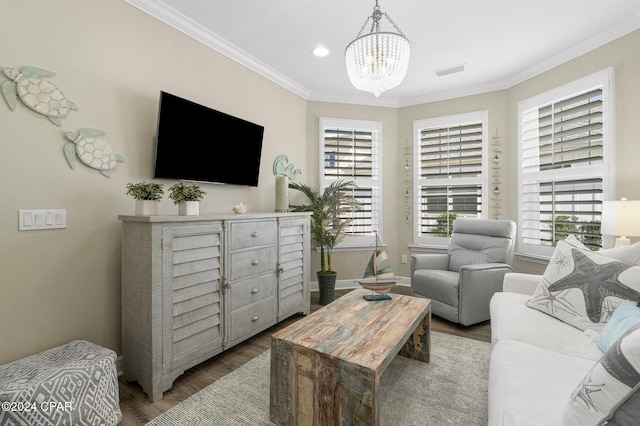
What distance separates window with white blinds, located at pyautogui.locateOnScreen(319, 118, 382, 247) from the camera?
4.23 meters

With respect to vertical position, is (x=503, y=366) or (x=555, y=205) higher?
(x=555, y=205)

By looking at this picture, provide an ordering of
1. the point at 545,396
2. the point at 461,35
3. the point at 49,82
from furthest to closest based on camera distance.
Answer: the point at 461,35, the point at 49,82, the point at 545,396

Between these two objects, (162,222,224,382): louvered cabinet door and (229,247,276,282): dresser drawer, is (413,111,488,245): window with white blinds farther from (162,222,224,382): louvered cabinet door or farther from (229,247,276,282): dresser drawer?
(162,222,224,382): louvered cabinet door

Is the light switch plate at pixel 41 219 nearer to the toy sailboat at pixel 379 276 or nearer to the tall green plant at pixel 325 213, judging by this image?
the toy sailboat at pixel 379 276

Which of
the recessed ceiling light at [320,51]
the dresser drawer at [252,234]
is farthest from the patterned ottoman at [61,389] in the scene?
the recessed ceiling light at [320,51]

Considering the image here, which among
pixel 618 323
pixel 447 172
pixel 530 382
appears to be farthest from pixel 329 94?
pixel 530 382

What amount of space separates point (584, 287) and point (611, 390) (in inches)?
46.2

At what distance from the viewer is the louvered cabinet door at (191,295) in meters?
1.89

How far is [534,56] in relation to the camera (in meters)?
3.18

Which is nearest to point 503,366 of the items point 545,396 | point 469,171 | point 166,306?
point 545,396

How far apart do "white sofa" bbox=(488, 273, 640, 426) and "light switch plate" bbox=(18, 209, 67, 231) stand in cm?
245

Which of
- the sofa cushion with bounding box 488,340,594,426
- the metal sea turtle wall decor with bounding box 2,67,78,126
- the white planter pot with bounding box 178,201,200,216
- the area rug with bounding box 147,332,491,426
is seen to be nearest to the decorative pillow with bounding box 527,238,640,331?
the sofa cushion with bounding box 488,340,594,426

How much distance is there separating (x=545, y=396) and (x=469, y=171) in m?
3.42

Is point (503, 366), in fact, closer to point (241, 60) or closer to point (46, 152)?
point (46, 152)
